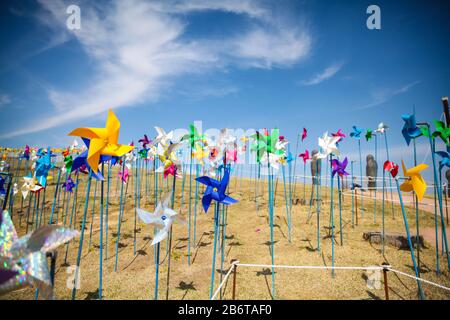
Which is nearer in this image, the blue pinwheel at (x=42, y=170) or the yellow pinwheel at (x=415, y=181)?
the yellow pinwheel at (x=415, y=181)

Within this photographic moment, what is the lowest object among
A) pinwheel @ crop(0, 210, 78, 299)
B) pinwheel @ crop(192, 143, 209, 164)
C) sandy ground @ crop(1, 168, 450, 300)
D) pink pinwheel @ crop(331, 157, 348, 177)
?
sandy ground @ crop(1, 168, 450, 300)

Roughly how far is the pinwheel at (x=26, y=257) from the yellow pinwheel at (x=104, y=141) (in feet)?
4.64

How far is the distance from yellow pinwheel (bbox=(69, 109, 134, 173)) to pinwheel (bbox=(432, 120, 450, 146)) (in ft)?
18.7

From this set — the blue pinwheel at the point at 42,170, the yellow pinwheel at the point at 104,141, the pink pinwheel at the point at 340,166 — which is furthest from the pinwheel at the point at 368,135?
the blue pinwheel at the point at 42,170

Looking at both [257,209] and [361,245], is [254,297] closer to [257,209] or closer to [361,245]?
[361,245]

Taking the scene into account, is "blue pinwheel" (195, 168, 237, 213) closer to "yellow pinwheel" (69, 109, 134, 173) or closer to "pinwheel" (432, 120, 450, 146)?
"yellow pinwheel" (69, 109, 134, 173)

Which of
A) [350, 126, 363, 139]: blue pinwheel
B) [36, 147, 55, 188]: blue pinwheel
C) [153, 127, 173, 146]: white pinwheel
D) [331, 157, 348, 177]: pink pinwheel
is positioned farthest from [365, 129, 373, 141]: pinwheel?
[36, 147, 55, 188]: blue pinwheel

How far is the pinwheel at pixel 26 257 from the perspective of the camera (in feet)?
5.50

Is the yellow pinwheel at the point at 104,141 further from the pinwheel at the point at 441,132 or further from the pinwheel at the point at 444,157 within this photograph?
the pinwheel at the point at 444,157

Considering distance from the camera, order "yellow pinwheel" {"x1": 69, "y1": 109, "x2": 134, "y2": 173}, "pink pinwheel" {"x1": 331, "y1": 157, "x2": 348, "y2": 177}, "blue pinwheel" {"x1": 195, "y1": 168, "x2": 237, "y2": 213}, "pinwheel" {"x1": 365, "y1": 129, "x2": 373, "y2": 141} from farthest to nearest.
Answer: "pinwheel" {"x1": 365, "y1": 129, "x2": 373, "y2": 141} → "pink pinwheel" {"x1": 331, "y1": 157, "x2": 348, "y2": 177} → "blue pinwheel" {"x1": 195, "y1": 168, "x2": 237, "y2": 213} → "yellow pinwheel" {"x1": 69, "y1": 109, "x2": 134, "y2": 173}

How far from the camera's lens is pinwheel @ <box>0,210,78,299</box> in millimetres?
1678
